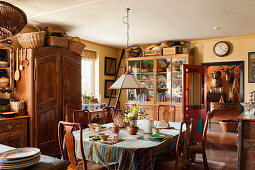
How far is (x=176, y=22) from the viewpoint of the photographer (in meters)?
4.39

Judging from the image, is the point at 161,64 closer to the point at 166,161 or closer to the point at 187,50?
the point at 187,50

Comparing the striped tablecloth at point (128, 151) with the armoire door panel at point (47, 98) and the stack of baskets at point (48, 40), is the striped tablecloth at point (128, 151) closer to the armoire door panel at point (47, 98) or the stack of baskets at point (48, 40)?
the armoire door panel at point (47, 98)

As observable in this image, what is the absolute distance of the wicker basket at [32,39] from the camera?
393cm

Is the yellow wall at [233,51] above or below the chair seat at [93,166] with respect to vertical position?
above

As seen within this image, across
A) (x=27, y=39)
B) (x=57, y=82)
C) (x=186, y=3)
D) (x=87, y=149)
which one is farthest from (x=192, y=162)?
(x=27, y=39)

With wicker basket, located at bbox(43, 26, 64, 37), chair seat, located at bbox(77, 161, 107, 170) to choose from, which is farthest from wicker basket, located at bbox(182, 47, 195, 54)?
chair seat, located at bbox(77, 161, 107, 170)

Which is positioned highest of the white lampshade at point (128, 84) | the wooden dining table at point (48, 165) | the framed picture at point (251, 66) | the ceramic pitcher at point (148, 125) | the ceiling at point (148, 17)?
the ceiling at point (148, 17)

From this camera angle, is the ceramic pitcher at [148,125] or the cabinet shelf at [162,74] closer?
the ceramic pitcher at [148,125]

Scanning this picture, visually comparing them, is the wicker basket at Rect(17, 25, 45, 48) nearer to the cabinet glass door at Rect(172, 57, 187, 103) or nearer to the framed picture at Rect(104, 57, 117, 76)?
the framed picture at Rect(104, 57, 117, 76)

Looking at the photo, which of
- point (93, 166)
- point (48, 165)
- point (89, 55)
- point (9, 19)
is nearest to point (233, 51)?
point (89, 55)

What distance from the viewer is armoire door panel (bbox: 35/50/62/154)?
399cm

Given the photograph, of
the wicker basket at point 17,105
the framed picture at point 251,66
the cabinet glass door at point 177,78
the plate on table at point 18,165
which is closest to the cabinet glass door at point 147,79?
the cabinet glass door at point 177,78

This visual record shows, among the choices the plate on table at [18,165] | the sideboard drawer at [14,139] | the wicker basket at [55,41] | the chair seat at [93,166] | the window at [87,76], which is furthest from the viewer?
the window at [87,76]

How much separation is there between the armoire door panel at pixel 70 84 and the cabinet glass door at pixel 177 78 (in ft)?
8.45
